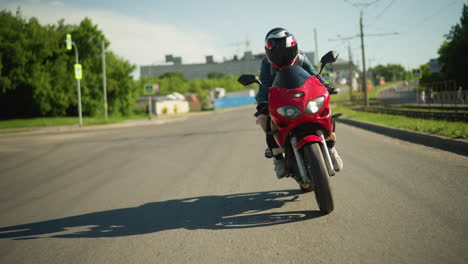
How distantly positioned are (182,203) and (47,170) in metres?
4.91

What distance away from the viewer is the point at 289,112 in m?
3.89

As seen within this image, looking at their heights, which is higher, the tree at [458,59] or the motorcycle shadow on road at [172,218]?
the tree at [458,59]

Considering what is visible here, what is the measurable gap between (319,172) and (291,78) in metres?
1.01

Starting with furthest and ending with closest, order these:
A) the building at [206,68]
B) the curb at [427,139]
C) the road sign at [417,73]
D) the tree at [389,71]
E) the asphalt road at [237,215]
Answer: the tree at [389,71] < the building at [206,68] < the road sign at [417,73] < the curb at [427,139] < the asphalt road at [237,215]

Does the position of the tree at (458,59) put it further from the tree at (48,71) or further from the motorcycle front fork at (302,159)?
the motorcycle front fork at (302,159)

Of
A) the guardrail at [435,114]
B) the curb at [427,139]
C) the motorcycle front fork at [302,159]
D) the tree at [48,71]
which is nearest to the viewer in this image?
the motorcycle front fork at [302,159]

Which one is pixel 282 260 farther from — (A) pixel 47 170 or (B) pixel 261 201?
(A) pixel 47 170

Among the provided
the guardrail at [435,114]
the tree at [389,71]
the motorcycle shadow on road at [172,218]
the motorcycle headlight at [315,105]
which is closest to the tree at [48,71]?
the guardrail at [435,114]

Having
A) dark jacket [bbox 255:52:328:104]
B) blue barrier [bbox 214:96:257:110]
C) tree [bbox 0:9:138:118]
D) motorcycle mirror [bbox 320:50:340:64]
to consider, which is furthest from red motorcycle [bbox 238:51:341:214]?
blue barrier [bbox 214:96:257:110]

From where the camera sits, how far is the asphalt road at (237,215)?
122 inches

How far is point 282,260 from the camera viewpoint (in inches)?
114

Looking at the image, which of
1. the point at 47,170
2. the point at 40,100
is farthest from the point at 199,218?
the point at 40,100

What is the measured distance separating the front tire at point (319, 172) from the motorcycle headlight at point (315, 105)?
33 cm

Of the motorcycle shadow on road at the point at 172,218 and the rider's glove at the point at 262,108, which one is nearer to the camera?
the motorcycle shadow on road at the point at 172,218
